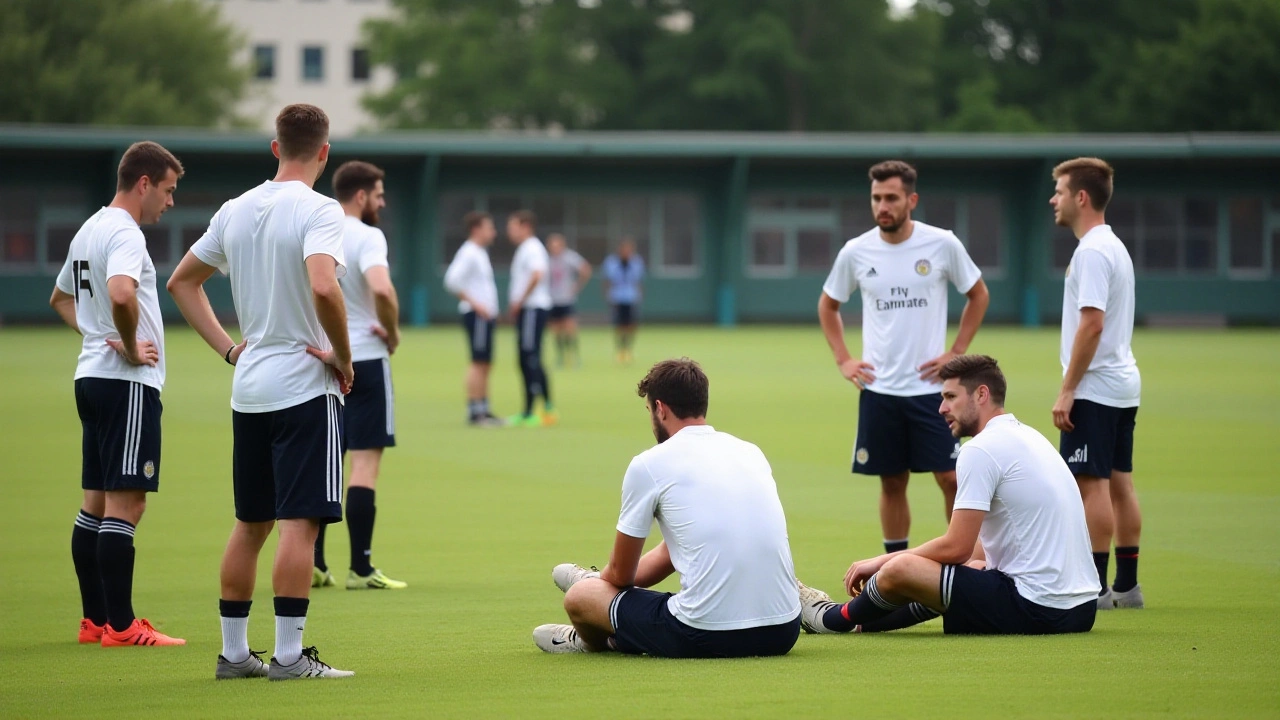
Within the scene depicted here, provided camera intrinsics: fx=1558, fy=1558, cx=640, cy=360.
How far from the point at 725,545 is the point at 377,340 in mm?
Answer: 3575

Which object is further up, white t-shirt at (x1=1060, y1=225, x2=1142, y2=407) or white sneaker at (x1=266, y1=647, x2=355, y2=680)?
white t-shirt at (x1=1060, y1=225, x2=1142, y2=407)

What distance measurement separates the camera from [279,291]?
5.80 metres

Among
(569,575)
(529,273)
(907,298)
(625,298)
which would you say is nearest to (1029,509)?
(569,575)

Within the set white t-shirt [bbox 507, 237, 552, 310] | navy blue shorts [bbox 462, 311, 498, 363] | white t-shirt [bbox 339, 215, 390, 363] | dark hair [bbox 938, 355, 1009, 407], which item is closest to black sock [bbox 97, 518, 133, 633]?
white t-shirt [bbox 339, 215, 390, 363]

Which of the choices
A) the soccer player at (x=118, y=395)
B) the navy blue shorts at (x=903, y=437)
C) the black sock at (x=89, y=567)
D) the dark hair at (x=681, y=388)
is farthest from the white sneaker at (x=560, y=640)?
the navy blue shorts at (x=903, y=437)

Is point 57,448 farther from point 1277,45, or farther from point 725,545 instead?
point 1277,45

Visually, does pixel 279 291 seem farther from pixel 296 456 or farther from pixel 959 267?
pixel 959 267

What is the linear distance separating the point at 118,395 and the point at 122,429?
0.15m

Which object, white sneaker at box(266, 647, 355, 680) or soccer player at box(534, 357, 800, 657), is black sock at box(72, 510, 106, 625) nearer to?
white sneaker at box(266, 647, 355, 680)

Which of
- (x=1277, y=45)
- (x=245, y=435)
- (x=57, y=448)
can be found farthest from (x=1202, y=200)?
(x=245, y=435)

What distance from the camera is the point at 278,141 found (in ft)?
19.6

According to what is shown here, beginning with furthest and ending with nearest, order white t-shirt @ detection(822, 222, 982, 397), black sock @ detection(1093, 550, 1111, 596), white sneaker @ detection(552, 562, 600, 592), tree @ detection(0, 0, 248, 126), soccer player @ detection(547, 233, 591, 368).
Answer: tree @ detection(0, 0, 248, 126), soccer player @ detection(547, 233, 591, 368), white t-shirt @ detection(822, 222, 982, 397), black sock @ detection(1093, 550, 1111, 596), white sneaker @ detection(552, 562, 600, 592)

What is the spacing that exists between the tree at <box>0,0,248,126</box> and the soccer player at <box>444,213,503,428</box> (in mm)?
41600

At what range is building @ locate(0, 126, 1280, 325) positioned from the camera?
42.7 m
